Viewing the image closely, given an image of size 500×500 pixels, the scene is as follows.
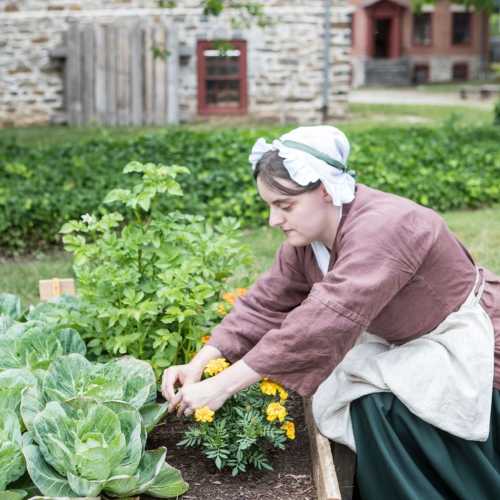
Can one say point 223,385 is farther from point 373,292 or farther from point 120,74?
point 120,74

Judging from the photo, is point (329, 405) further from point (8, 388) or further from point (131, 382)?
point (8, 388)

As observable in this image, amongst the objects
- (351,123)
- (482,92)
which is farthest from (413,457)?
(482,92)

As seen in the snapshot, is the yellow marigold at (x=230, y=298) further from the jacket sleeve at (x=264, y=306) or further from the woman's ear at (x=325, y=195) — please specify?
the woman's ear at (x=325, y=195)

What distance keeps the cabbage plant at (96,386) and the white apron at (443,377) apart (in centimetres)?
58

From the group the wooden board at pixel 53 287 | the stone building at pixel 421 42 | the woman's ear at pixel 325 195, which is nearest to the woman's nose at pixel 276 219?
the woman's ear at pixel 325 195

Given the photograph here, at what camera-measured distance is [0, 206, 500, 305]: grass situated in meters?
5.75

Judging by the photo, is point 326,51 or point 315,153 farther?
point 326,51

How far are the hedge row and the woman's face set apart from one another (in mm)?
4038

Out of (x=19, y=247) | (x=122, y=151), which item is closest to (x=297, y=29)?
(x=122, y=151)

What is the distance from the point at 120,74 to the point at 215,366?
1237 cm

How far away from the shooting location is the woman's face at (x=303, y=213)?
2754 millimetres

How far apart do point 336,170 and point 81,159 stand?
550 centimetres

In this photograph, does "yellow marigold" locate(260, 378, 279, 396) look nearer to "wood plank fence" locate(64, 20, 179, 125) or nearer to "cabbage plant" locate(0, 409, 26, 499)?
"cabbage plant" locate(0, 409, 26, 499)

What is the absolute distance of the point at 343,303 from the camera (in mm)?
2654
